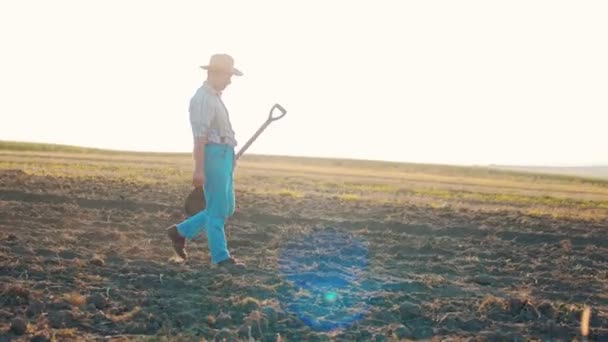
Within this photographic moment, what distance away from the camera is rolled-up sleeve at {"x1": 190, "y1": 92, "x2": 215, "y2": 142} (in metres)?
7.25

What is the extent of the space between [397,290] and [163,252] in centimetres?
298

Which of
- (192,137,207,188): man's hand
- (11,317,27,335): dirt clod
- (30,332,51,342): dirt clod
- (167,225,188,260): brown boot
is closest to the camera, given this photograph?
(30,332,51,342): dirt clod

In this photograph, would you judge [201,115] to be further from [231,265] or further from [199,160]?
[231,265]

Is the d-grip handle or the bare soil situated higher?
the d-grip handle

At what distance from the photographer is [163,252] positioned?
28.0 feet

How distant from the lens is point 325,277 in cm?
738

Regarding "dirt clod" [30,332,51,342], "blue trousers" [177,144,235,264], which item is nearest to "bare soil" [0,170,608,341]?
"dirt clod" [30,332,51,342]

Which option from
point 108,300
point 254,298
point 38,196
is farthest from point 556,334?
point 38,196

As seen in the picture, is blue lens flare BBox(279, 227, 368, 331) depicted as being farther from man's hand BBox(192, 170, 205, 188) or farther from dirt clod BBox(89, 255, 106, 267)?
dirt clod BBox(89, 255, 106, 267)

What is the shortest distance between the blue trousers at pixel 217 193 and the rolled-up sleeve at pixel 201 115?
20 centimetres

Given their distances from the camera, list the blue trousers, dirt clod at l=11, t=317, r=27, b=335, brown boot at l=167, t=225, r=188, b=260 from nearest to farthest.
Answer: dirt clod at l=11, t=317, r=27, b=335, the blue trousers, brown boot at l=167, t=225, r=188, b=260

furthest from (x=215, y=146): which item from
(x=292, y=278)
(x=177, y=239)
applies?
(x=292, y=278)

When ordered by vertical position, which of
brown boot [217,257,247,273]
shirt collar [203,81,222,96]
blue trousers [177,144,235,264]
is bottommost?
brown boot [217,257,247,273]

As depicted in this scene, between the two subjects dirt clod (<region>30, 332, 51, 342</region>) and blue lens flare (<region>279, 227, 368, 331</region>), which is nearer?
dirt clod (<region>30, 332, 51, 342</region>)
